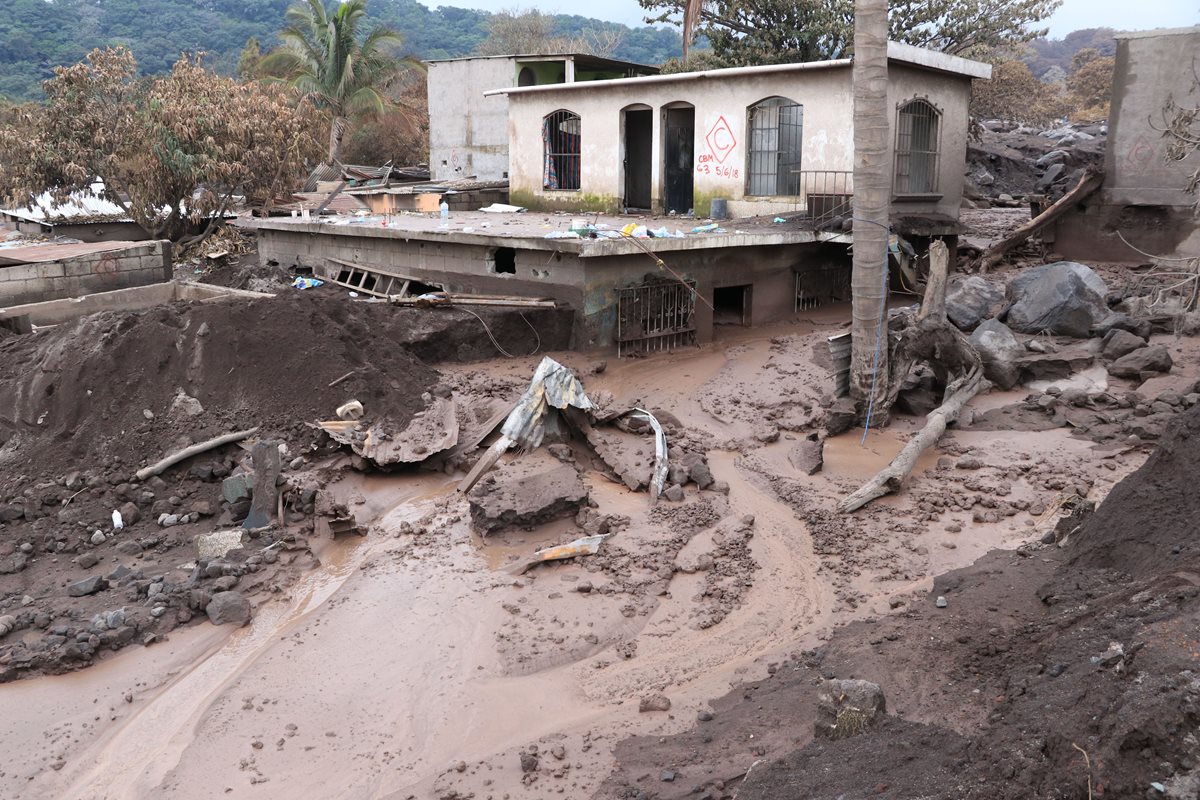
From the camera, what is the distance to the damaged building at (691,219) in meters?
13.8

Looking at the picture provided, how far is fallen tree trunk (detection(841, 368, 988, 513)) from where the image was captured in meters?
8.32

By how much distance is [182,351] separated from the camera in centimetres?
1076

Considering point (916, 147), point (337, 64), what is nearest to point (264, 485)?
point (916, 147)

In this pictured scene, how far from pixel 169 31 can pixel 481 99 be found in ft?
170

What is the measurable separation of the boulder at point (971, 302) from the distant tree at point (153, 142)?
12.7 meters

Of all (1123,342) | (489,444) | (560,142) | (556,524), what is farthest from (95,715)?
(560,142)

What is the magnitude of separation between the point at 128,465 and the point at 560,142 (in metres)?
13.9

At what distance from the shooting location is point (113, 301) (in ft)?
47.6

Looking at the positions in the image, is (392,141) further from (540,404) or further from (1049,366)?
(1049,366)

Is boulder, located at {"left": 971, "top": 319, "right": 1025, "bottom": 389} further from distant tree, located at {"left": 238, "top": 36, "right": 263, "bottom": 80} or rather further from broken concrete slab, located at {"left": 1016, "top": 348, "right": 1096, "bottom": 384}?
distant tree, located at {"left": 238, "top": 36, "right": 263, "bottom": 80}

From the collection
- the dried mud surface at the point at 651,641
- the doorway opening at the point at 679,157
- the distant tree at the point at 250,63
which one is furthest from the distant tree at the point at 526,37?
the dried mud surface at the point at 651,641

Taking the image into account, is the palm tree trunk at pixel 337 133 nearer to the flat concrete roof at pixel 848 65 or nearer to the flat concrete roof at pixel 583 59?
the flat concrete roof at pixel 583 59

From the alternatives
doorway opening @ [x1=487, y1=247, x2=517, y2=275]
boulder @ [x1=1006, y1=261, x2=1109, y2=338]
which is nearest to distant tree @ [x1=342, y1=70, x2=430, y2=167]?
doorway opening @ [x1=487, y1=247, x2=517, y2=275]

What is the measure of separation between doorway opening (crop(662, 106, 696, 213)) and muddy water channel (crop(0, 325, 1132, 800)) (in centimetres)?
1164
